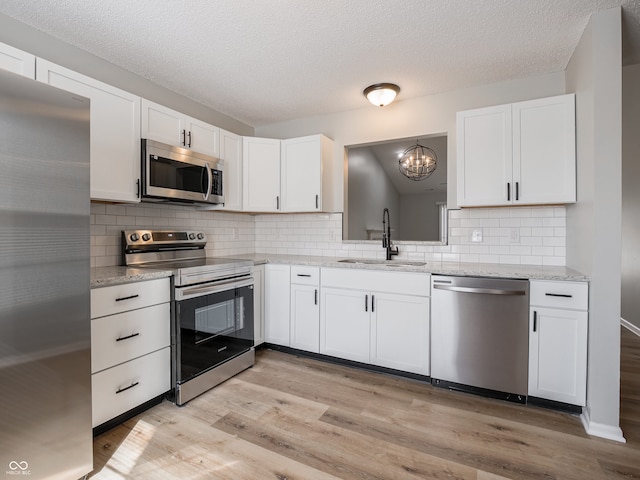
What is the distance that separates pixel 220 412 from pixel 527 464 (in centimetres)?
178

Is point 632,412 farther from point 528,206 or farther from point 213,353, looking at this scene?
point 213,353

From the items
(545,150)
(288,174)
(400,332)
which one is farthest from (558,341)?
(288,174)

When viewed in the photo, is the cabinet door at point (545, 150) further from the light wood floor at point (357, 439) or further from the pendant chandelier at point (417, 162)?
the light wood floor at point (357, 439)

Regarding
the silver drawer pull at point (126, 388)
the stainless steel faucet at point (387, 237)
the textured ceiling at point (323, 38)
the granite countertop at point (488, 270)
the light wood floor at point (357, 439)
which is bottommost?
the light wood floor at point (357, 439)

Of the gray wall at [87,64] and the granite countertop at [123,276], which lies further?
the gray wall at [87,64]

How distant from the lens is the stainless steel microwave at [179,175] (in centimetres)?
244

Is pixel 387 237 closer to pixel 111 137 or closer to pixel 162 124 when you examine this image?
pixel 162 124

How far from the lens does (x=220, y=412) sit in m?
2.17

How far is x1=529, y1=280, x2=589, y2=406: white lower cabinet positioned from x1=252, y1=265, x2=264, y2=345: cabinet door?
7.29 ft

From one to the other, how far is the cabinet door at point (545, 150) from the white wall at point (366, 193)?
1181mm

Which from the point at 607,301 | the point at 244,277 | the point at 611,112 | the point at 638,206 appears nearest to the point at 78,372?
the point at 244,277

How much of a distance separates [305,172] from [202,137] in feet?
3.40

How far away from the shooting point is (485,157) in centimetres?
264

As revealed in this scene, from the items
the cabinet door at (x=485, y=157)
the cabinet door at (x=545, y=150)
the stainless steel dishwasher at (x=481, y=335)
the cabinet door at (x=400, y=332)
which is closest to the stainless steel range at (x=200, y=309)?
the cabinet door at (x=400, y=332)
